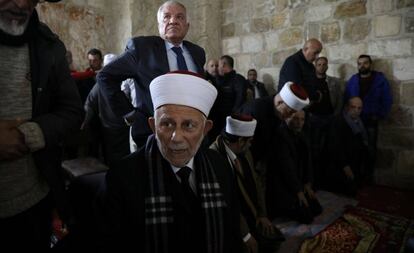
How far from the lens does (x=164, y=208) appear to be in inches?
47.1

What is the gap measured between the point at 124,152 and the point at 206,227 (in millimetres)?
1976

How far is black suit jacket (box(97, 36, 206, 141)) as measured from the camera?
2002 mm

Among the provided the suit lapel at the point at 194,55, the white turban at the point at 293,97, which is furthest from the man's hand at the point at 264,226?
the suit lapel at the point at 194,55

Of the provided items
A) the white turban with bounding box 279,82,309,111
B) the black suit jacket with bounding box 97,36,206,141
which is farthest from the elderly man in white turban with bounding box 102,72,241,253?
the white turban with bounding box 279,82,309,111

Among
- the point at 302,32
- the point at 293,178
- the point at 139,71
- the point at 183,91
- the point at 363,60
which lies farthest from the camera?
the point at 302,32

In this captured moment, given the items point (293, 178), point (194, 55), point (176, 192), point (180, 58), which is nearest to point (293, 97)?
point (293, 178)

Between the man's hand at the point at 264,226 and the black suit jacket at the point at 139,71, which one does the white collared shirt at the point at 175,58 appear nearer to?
the black suit jacket at the point at 139,71

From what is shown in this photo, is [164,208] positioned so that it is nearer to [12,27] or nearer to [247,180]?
[12,27]

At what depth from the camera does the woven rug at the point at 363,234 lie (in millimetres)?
2617

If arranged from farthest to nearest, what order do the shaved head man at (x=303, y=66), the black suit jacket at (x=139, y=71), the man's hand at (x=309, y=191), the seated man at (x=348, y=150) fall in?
1. the seated man at (x=348, y=150)
2. the shaved head man at (x=303, y=66)
3. the man's hand at (x=309, y=191)
4. the black suit jacket at (x=139, y=71)

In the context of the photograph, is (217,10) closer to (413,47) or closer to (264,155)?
(413,47)

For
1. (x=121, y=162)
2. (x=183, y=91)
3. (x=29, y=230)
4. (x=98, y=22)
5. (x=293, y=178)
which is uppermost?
(x=98, y=22)

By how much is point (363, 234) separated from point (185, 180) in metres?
2.29

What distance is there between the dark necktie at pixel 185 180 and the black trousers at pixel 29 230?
20.4 inches
